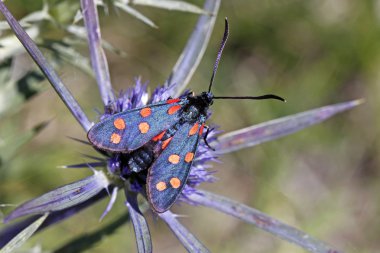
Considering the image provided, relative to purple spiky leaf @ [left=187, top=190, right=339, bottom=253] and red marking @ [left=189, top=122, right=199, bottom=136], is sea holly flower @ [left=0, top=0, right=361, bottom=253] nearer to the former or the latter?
purple spiky leaf @ [left=187, top=190, right=339, bottom=253]

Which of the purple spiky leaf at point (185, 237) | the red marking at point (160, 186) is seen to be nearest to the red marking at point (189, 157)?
the red marking at point (160, 186)

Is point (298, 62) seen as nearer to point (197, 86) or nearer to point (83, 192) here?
point (197, 86)

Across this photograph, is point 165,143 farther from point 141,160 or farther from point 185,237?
point 185,237

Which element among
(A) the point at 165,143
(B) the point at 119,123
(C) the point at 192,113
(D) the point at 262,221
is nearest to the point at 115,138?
(B) the point at 119,123

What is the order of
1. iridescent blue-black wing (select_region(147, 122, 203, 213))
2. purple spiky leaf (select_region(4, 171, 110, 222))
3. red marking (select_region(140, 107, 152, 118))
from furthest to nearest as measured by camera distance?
1. red marking (select_region(140, 107, 152, 118))
2. iridescent blue-black wing (select_region(147, 122, 203, 213))
3. purple spiky leaf (select_region(4, 171, 110, 222))

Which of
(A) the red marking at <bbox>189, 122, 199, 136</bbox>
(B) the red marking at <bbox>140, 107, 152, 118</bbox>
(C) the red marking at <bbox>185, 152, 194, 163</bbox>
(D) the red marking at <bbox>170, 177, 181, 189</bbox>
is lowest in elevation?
(D) the red marking at <bbox>170, 177, 181, 189</bbox>

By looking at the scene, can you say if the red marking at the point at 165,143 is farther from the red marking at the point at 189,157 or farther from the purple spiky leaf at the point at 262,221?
the purple spiky leaf at the point at 262,221

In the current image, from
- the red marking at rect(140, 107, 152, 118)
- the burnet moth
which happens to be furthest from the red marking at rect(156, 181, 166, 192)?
the red marking at rect(140, 107, 152, 118)
